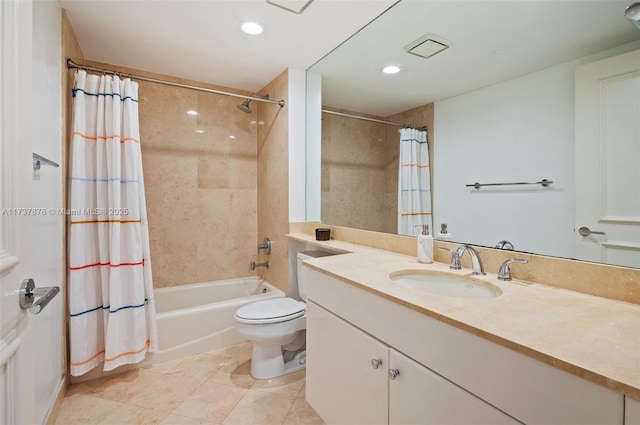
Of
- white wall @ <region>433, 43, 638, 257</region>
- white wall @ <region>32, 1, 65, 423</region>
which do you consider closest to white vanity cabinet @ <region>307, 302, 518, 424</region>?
white wall @ <region>433, 43, 638, 257</region>

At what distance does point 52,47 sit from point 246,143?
5.16 ft

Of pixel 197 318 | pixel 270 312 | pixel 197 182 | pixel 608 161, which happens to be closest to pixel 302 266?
pixel 270 312

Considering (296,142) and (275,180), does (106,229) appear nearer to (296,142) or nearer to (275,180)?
(275,180)

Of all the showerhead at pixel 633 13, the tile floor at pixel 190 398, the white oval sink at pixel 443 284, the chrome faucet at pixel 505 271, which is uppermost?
the showerhead at pixel 633 13

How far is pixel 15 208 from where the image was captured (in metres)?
0.65

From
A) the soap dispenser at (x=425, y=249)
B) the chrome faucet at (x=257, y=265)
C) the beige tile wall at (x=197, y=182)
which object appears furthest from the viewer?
the chrome faucet at (x=257, y=265)

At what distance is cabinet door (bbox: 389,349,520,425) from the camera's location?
28.3 inches

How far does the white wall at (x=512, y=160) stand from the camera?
1.07 m

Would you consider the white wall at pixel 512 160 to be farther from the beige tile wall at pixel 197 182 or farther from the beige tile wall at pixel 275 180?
the beige tile wall at pixel 197 182

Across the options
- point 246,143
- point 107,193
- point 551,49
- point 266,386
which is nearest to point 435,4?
point 551,49

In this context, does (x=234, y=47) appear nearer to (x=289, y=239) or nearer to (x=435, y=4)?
(x=435, y=4)

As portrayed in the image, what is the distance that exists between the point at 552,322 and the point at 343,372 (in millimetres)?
783

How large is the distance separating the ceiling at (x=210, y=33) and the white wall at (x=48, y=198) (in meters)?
0.33

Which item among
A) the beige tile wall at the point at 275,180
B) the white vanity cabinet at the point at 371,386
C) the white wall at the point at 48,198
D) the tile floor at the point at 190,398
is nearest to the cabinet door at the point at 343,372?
the white vanity cabinet at the point at 371,386
